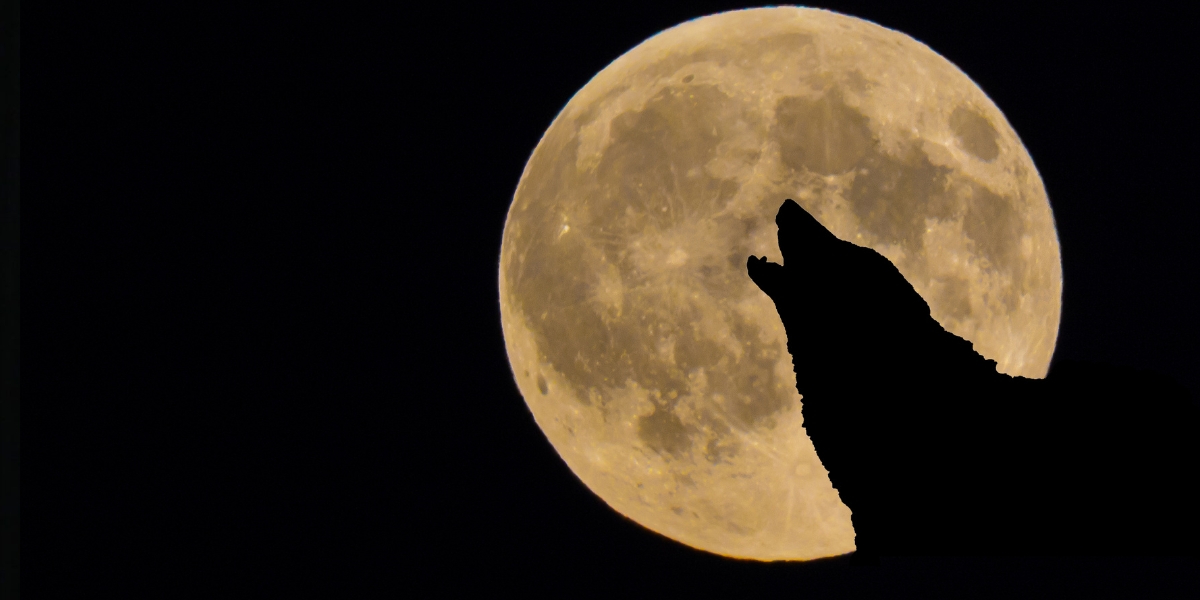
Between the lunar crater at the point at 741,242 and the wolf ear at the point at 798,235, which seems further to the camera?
the lunar crater at the point at 741,242

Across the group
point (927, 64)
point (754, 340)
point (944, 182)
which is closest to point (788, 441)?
point (754, 340)

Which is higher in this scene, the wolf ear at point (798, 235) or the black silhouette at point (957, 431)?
the wolf ear at point (798, 235)

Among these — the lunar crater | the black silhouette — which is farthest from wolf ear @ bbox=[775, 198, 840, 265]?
the lunar crater

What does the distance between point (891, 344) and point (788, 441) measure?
76.7 inches

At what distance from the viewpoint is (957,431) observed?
2668mm

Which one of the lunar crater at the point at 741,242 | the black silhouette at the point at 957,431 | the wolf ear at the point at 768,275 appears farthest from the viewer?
the lunar crater at the point at 741,242

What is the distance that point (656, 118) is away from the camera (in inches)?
191

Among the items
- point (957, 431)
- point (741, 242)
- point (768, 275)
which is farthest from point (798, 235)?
point (741, 242)

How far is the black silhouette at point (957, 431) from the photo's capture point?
246 centimetres

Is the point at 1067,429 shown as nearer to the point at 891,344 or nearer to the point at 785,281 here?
the point at 891,344

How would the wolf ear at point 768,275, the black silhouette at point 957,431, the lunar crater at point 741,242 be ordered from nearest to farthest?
the black silhouette at point 957,431 < the wolf ear at point 768,275 < the lunar crater at point 741,242

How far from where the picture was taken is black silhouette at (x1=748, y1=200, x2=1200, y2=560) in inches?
96.9

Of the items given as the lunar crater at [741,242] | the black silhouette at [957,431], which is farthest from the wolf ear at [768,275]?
the lunar crater at [741,242]

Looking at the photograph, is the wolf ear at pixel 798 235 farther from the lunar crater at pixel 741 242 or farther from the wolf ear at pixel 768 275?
the lunar crater at pixel 741 242
